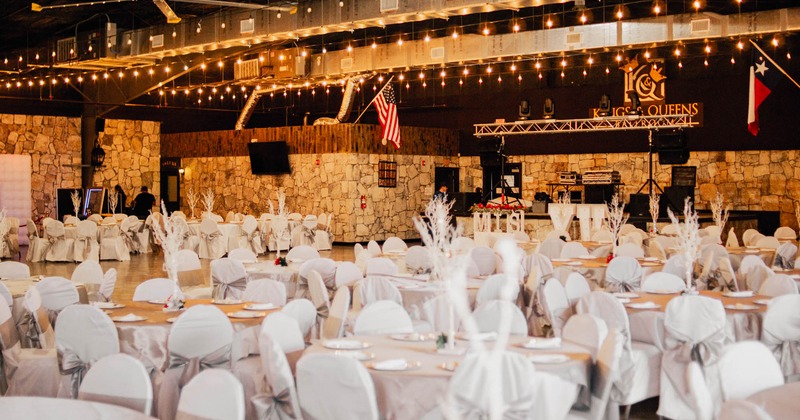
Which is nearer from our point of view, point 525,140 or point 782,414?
point 782,414

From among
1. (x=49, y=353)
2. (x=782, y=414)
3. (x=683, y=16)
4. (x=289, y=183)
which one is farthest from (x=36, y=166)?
(x=782, y=414)

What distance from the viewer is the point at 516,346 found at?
493 centimetres

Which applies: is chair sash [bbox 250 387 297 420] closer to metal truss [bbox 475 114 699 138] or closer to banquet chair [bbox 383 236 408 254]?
banquet chair [bbox 383 236 408 254]

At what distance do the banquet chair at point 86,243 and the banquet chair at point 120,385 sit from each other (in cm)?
1274

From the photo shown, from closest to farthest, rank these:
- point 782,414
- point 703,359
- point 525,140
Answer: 1. point 782,414
2. point 703,359
3. point 525,140

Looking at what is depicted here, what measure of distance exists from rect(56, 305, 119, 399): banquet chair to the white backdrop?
600 inches

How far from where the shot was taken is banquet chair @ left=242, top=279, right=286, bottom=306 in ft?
23.3

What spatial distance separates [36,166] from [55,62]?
132 inches

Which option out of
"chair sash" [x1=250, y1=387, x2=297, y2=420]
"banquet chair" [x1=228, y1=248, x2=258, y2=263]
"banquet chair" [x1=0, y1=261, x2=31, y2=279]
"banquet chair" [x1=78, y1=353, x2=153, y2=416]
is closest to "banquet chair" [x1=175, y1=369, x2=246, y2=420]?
"banquet chair" [x1=78, y1=353, x2=153, y2=416]

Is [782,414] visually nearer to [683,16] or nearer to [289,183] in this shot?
[683,16]

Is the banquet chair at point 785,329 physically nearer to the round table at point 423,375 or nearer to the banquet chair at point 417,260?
the round table at point 423,375

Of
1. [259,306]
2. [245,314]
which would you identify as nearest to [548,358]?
[245,314]

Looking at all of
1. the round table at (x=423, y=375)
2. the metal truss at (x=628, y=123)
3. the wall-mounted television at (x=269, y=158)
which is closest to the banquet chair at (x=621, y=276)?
the round table at (x=423, y=375)

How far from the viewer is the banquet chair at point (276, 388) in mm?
4594
